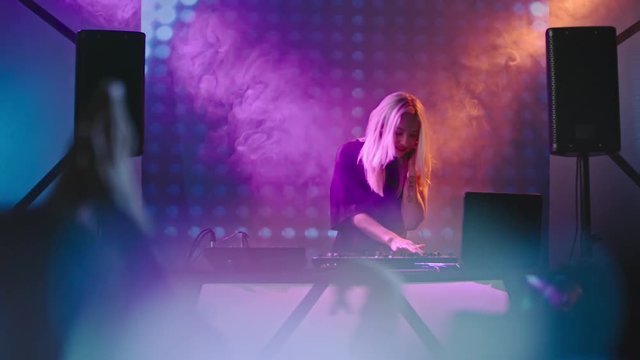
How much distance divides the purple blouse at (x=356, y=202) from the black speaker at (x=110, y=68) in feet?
3.23

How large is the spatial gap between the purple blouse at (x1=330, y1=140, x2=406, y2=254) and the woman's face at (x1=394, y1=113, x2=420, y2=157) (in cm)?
12

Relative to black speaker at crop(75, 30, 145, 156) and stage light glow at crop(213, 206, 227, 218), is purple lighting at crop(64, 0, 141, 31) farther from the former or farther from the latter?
stage light glow at crop(213, 206, 227, 218)

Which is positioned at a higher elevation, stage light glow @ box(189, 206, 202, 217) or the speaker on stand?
the speaker on stand

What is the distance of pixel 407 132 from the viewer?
8.70ft

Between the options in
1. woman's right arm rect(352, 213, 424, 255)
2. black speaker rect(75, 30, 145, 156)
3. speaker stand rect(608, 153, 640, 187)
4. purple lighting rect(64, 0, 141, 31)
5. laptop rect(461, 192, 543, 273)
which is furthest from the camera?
purple lighting rect(64, 0, 141, 31)

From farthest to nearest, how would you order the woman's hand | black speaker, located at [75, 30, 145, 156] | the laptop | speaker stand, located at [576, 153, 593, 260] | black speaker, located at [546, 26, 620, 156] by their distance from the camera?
speaker stand, located at [576, 153, 593, 260] < black speaker, located at [546, 26, 620, 156] < black speaker, located at [75, 30, 145, 156] < the laptop < the woman's hand

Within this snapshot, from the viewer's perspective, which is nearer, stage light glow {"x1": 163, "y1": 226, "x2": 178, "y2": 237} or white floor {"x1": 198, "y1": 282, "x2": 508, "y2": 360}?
white floor {"x1": 198, "y1": 282, "x2": 508, "y2": 360}

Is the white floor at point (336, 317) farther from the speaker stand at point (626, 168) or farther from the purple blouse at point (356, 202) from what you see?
the speaker stand at point (626, 168)

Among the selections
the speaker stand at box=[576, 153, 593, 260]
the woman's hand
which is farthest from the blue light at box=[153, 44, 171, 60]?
the speaker stand at box=[576, 153, 593, 260]

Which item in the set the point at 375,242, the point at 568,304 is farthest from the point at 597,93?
the point at 375,242

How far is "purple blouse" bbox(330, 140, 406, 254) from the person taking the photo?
266cm

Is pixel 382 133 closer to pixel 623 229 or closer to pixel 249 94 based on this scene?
pixel 249 94

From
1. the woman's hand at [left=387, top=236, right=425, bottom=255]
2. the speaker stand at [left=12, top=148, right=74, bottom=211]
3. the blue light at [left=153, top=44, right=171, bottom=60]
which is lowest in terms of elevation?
the woman's hand at [left=387, top=236, right=425, bottom=255]

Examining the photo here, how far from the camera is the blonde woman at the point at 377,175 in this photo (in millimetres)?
2643
